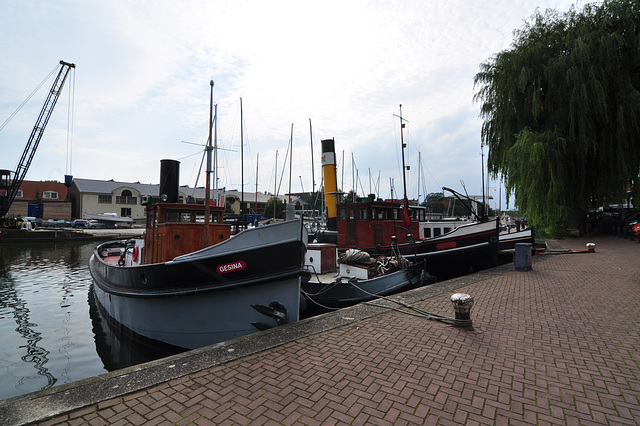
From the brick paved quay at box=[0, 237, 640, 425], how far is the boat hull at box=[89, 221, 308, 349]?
902 millimetres

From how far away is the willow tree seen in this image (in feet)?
56.2

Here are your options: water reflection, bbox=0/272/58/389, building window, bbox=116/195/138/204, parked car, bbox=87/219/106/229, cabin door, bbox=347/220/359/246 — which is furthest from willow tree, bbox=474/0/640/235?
building window, bbox=116/195/138/204

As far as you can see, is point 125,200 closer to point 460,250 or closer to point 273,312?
point 460,250

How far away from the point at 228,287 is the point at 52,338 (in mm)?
5963

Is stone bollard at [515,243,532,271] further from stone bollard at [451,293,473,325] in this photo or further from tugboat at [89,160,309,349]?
tugboat at [89,160,309,349]

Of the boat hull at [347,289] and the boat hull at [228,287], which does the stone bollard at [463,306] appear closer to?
the boat hull at [228,287]

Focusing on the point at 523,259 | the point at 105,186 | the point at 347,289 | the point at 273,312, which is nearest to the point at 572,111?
the point at 523,259

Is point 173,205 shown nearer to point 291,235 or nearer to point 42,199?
point 291,235

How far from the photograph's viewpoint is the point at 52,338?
26.7 feet

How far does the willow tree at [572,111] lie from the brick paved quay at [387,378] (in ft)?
45.9

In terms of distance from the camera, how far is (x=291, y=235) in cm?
588

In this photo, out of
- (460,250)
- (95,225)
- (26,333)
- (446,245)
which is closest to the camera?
(26,333)

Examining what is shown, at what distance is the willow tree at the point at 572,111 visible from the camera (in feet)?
56.2

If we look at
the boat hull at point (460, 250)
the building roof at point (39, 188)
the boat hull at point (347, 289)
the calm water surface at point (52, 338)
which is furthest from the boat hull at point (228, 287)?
the building roof at point (39, 188)
